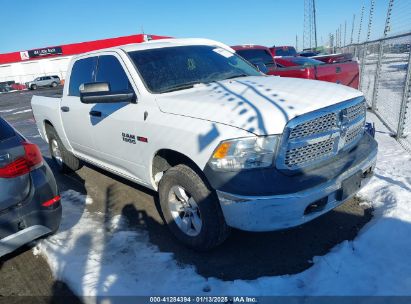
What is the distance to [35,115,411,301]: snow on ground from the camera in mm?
2598

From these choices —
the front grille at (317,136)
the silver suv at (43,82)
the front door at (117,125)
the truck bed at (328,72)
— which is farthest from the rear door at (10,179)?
the silver suv at (43,82)

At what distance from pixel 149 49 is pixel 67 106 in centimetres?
162

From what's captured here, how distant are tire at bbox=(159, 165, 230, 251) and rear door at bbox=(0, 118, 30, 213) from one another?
1194mm

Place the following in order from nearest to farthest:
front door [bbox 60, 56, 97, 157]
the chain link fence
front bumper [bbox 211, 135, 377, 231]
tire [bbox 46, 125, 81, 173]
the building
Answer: front bumper [bbox 211, 135, 377, 231], front door [bbox 60, 56, 97, 157], tire [bbox 46, 125, 81, 173], the chain link fence, the building

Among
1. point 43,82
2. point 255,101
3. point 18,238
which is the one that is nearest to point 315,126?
point 255,101

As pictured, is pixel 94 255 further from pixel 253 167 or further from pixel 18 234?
pixel 253 167

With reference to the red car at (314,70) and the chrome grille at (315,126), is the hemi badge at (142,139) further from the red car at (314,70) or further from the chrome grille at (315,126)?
the red car at (314,70)

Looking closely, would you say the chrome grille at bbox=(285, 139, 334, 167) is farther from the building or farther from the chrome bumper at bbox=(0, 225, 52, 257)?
the building

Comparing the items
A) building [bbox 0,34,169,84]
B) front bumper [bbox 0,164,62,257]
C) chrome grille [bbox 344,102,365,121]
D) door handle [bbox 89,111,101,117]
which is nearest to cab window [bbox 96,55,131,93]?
door handle [bbox 89,111,101,117]

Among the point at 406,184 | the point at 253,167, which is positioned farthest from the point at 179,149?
the point at 406,184

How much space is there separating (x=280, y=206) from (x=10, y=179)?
2.13m

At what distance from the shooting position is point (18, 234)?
2.72m

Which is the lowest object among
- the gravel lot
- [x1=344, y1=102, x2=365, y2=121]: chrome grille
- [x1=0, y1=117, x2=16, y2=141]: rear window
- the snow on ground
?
the gravel lot

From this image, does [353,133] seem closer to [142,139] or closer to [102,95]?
[142,139]
